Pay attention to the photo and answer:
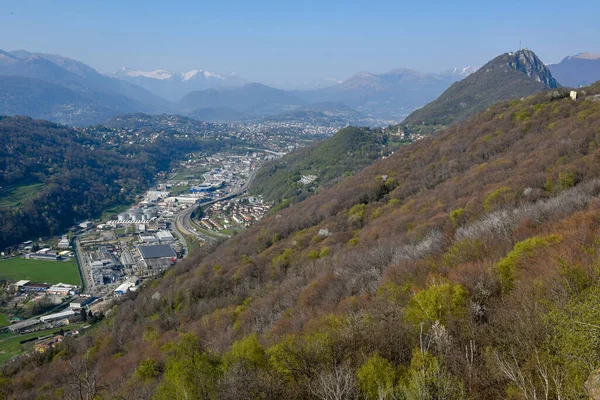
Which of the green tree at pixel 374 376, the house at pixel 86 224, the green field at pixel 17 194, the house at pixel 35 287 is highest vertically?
the green tree at pixel 374 376

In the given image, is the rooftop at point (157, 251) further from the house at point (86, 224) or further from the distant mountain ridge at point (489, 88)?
the distant mountain ridge at point (489, 88)

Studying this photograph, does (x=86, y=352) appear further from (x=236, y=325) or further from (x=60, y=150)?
(x=60, y=150)

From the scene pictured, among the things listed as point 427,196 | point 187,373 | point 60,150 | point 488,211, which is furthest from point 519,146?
point 60,150

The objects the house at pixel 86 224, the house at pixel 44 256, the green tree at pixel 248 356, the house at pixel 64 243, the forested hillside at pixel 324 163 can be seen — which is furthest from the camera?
the forested hillside at pixel 324 163

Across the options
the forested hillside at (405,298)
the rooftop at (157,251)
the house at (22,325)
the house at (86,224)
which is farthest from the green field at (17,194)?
the forested hillside at (405,298)

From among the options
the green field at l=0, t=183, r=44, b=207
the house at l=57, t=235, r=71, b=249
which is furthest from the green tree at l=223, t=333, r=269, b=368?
the green field at l=0, t=183, r=44, b=207
